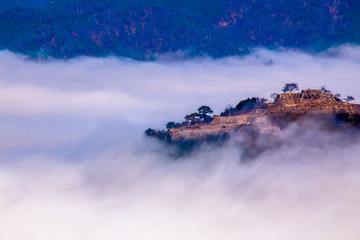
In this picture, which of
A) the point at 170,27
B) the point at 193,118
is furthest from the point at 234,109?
the point at 170,27

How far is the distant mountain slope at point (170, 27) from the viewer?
158000 mm

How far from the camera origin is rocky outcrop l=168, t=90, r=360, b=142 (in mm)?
91188

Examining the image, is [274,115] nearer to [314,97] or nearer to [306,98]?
[306,98]

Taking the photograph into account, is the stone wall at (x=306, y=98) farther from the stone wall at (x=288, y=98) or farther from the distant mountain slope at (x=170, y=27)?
the distant mountain slope at (x=170, y=27)

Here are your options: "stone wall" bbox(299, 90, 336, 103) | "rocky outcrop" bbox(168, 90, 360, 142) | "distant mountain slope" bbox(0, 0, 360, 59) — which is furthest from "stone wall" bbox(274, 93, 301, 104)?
"distant mountain slope" bbox(0, 0, 360, 59)

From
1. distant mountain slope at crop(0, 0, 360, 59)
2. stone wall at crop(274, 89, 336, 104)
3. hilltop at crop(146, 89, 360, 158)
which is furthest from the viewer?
distant mountain slope at crop(0, 0, 360, 59)

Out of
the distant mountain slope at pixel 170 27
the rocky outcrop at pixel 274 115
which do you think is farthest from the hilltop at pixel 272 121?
the distant mountain slope at pixel 170 27

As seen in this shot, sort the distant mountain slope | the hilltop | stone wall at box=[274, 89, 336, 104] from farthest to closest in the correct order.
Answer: the distant mountain slope → stone wall at box=[274, 89, 336, 104] → the hilltop

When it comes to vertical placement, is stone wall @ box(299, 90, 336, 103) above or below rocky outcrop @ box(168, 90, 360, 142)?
above

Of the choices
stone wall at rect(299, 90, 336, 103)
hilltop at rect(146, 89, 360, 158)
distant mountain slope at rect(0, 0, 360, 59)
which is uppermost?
distant mountain slope at rect(0, 0, 360, 59)

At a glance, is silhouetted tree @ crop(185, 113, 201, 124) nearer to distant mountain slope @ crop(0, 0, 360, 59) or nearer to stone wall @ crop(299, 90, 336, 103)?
stone wall @ crop(299, 90, 336, 103)

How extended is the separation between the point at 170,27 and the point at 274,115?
71.6 m

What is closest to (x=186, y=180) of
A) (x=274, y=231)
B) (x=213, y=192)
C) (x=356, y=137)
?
(x=213, y=192)

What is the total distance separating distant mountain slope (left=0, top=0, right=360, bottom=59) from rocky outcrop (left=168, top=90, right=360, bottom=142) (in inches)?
2538
